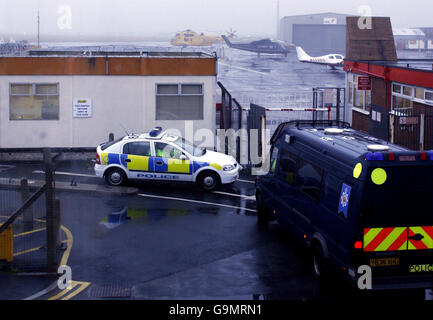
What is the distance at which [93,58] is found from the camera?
22016 millimetres

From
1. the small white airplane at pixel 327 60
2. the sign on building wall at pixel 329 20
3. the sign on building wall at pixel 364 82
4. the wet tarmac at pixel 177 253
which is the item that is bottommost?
the wet tarmac at pixel 177 253

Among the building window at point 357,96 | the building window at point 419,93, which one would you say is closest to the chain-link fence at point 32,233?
the building window at point 419,93

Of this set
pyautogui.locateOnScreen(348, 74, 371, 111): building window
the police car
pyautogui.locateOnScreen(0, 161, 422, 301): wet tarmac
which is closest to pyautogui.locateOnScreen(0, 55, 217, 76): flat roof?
the police car

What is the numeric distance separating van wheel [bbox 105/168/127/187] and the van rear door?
10272 mm

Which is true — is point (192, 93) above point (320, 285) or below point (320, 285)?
above

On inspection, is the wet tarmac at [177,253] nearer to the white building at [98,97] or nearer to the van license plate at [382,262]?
the van license plate at [382,262]

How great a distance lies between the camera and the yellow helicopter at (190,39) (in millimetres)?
115994

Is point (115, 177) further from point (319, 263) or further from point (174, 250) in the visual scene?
point (319, 263)

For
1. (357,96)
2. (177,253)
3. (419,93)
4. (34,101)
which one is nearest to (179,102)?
(34,101)

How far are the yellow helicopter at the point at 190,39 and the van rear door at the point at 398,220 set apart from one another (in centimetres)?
A: 10585

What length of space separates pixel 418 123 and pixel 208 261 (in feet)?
38.3

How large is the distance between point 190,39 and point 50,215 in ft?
366
